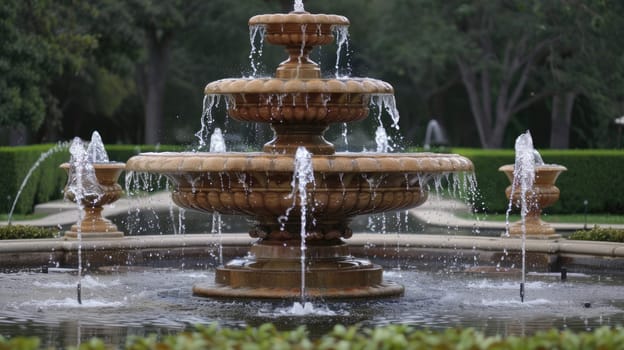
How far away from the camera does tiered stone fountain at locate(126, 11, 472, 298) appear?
12.1 m

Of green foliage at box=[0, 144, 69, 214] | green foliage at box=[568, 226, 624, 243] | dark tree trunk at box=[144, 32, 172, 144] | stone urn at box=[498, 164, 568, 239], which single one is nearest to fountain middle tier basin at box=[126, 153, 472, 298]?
green foliage at box=[568, 226, 624, 243]

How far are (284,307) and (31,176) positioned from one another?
17.4 m

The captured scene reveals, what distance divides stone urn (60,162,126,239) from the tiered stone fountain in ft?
14.6

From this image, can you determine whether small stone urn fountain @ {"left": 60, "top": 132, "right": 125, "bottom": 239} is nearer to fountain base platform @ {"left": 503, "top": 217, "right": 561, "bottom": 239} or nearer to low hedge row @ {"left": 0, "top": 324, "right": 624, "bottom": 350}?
fountain base platform @ {"left": 503, "top": 217, "right": 561, "bottom": 239}

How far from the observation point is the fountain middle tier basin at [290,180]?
1194cm

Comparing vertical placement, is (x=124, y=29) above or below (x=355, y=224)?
above

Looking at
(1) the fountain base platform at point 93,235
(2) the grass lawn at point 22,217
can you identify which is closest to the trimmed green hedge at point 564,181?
(2) the grass lawn at point 22,217

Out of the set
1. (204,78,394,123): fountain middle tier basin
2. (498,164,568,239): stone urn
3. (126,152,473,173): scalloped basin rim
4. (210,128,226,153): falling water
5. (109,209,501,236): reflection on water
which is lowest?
(109,209,501,236): reflection on water

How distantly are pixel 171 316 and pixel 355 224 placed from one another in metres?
15.5

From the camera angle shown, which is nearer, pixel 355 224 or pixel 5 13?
pixel 355 224

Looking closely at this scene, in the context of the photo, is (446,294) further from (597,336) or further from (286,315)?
(597,336)

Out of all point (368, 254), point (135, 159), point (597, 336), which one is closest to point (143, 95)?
point (368, 254)

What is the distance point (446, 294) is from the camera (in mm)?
12898

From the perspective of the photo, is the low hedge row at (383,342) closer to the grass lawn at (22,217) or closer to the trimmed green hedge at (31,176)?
the trimmed green hedge at (31,176)
